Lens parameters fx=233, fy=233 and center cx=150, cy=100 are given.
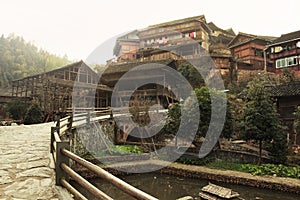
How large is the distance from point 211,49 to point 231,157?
78.8 feet

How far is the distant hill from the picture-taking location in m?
40.9

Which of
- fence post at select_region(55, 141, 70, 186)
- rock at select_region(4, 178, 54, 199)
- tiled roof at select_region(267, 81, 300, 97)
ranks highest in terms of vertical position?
tiled roof at select_region(267, 81, 300, 97)

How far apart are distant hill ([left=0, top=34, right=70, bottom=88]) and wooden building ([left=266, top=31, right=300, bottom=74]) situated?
35944 mm

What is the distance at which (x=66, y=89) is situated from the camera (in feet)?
85.3

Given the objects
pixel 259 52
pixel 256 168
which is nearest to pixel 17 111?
pixel 256 168

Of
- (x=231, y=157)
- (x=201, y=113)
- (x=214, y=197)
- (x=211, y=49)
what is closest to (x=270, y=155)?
(x=231, y=157)

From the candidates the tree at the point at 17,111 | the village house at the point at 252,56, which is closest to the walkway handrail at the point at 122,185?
the tree at the point at 17,111

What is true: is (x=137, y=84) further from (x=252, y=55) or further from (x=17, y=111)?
(x=252, y=55)

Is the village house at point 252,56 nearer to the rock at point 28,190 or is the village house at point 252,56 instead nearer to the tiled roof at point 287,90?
the tiled roof at point 287,90

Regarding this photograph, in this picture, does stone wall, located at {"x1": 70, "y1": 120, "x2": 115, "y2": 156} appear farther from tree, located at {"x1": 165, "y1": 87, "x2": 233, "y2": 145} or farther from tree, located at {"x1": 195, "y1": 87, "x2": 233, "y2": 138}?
tree, located at {"x1": 195, "y1": 87, "x2": 233, "y2": 138}

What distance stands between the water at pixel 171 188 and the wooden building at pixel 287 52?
75.5 feet

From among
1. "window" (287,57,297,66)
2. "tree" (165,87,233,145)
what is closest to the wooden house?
"window" (287,57,297,66)

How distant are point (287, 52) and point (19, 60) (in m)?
45.4

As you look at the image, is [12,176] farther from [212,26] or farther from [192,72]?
[212,26]
